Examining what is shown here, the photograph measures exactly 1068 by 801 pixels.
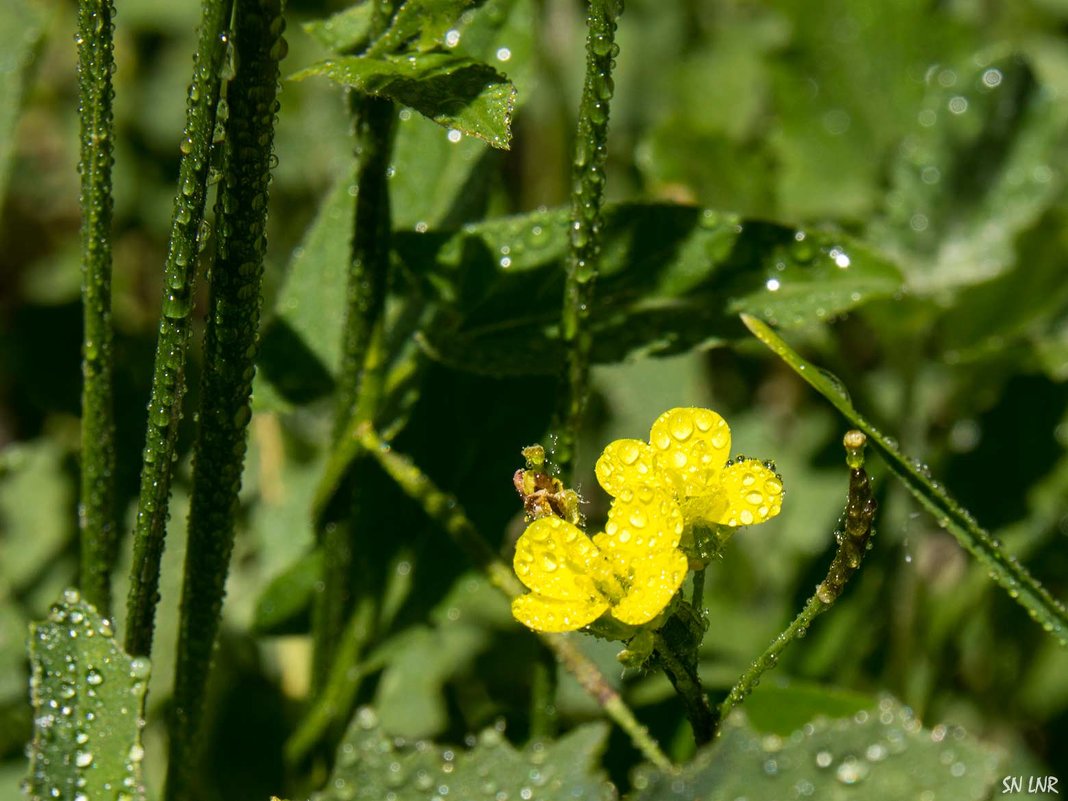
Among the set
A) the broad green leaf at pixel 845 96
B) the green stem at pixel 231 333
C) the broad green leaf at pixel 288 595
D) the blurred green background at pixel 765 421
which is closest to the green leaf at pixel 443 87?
the green stem at pixel 231 333

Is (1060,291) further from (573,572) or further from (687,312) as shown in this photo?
(573,572)

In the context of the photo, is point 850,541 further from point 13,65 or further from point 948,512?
point 13,65

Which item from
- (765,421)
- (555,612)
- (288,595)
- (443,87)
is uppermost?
(443,87)

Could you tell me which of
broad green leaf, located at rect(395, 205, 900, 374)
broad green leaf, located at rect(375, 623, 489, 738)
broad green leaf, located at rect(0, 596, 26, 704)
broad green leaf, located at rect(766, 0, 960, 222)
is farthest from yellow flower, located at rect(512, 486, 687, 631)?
broad green leaf, located at rect(766, 0, 960, 222)

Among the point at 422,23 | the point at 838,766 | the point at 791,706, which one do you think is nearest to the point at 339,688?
the point at 791,706

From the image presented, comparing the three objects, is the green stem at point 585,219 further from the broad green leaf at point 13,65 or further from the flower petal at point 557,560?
the broad green leaf at point 13,65

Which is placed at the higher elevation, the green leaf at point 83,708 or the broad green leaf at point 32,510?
the green leaf at point 83,708
